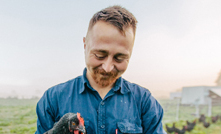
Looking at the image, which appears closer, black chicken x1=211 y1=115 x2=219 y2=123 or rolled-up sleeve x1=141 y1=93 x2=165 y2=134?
A: rolled-up sleeve x1=141 y1=93 x2=165 y2=134

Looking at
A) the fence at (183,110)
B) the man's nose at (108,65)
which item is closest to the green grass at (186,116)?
the fence at (183,110)

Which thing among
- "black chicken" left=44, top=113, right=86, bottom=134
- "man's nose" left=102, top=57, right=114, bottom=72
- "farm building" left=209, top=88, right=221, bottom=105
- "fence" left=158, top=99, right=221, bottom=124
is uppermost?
"man's nose" left=102, top=57, right=114, bottom=72

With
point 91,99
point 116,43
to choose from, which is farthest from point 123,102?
point 116,43

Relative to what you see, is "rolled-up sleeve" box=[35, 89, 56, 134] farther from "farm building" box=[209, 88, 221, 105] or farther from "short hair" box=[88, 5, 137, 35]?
"farm building" box=[209, 88, 221, 105]

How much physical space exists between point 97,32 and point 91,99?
450 mm

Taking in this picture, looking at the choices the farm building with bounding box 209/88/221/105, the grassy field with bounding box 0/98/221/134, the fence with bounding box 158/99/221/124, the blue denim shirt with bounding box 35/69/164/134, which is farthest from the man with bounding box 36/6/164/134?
the farm building with bounding box 209/88/221/105

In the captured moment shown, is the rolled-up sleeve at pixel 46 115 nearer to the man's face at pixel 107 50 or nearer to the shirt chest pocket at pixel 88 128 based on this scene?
the shirt chest pocket at pixel 88 128

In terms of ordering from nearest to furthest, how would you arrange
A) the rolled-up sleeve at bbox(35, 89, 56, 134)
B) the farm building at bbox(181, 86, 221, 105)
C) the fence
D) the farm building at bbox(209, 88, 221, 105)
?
the rolled-up sleeve at bbox(35, 89, 56, 134) → the fence → the farm building at bbox(181, 86, 221, 105) → the farm building at bbox(209, 88, 221, 105)

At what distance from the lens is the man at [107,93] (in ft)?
2.74

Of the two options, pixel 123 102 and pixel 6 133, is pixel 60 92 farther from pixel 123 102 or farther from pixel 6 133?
pixel 6 133

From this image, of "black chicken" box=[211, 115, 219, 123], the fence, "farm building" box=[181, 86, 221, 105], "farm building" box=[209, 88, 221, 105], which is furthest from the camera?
"black chicken" box=[211, 115, 219, 123]

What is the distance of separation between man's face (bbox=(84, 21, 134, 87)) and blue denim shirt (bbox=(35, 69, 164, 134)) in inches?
6.4

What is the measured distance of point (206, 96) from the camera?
4.80 meters

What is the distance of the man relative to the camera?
0.83 m
